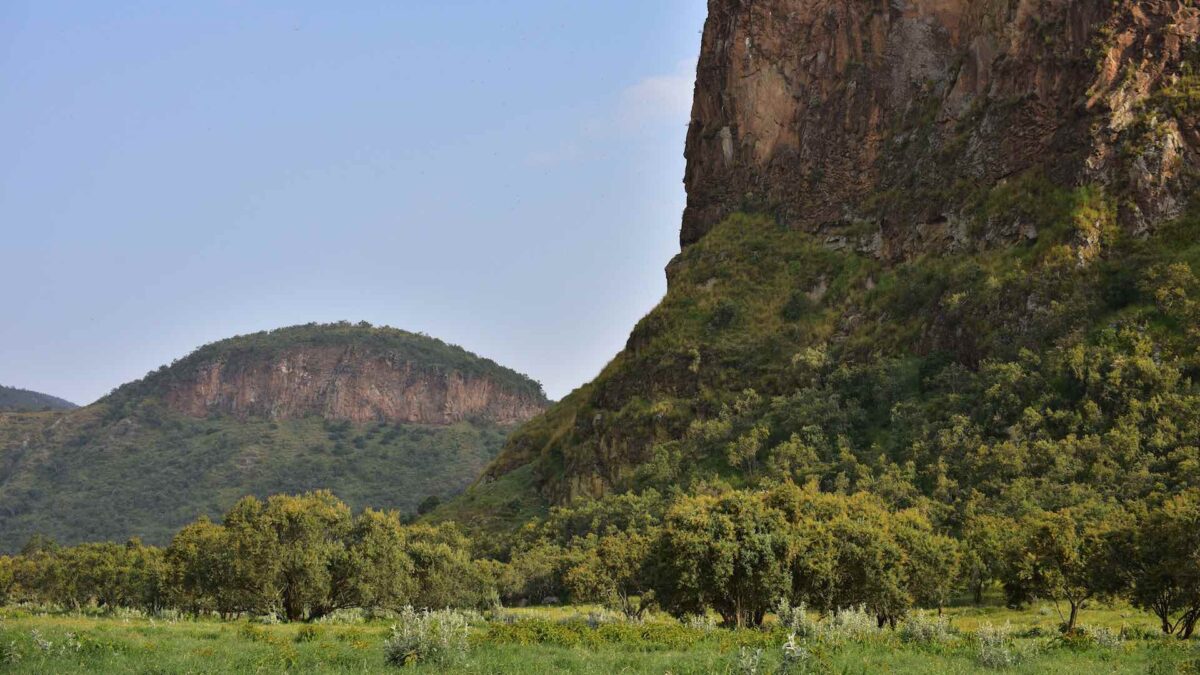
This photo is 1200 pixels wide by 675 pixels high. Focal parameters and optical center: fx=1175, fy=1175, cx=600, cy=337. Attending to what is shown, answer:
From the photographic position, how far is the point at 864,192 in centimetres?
13050

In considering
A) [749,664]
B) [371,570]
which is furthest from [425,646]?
[371,570]

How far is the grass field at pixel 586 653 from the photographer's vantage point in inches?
1084

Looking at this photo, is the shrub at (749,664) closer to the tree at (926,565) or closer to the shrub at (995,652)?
the shrub at (995,652)

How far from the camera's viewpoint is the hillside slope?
8738cm

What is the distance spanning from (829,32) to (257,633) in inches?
4686

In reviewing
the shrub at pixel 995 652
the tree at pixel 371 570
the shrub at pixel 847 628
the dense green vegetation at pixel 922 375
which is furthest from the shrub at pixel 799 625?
the dense green vegetation at pixel 922 375

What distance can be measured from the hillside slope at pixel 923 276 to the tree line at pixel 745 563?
15.3 meters

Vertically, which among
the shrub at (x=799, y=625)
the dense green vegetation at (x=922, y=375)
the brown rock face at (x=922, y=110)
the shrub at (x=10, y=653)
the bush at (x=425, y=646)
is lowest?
the shrub at (x=10, y=653)

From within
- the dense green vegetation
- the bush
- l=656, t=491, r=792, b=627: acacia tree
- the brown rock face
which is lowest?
the bush

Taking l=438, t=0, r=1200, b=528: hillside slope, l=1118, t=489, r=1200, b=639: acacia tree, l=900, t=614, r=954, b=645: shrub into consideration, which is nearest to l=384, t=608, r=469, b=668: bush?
l=900, t=614, r=954, b=645: shrub

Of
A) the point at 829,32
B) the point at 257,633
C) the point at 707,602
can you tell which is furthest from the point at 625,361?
the point at 257,633

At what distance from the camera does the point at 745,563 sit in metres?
52.8

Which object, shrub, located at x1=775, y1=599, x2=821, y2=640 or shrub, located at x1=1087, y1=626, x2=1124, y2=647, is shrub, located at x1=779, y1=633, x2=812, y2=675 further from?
shrub, located at x1=1087, y1=626, x2=1124, y2=647

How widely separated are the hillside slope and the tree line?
15.3 metres
